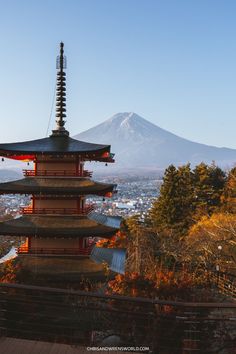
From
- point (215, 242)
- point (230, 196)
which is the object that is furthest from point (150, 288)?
point (230, 196)

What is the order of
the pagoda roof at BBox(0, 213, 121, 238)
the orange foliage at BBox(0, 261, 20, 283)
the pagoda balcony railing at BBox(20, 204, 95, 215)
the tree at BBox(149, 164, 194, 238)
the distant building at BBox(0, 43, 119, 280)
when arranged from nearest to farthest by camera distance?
the orange foliage at BBox(0, 261, 20, 283) → the pagoda roof at BBox(0, 213, 121, 238) → the distant building at BBox(0, 43, 119, 280) → the pagoda balcony railing at BBox(20, 204, 95, 215) → the tree at BBox(149, 164, 194, 238)

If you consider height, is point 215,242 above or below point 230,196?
below

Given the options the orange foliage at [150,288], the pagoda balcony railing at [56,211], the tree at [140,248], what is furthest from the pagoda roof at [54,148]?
the tree at [140,248]

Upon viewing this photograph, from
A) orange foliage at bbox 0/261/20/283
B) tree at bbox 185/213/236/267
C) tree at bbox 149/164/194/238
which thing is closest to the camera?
orange foliage at bbox 0/261/20/283

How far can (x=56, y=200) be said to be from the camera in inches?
541

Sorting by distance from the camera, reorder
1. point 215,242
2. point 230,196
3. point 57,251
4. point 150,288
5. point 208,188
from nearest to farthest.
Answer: point 150,288 < point 57,251 < point 215,242 < point 230,196 < point 208,188

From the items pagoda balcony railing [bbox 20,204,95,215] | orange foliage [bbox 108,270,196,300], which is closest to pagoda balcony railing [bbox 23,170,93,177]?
pagoda balcony railing [bbox 20,204,95,215]

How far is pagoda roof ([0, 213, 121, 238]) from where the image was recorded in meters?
12.9

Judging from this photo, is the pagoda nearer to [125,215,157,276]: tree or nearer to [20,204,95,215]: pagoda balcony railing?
[20,204,95,215]: pagoda balcony railing

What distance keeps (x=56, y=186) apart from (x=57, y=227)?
4.15ft

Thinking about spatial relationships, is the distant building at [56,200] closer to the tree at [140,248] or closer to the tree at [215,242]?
the tree at [140,248]

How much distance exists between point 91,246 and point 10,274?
2920 millimetres

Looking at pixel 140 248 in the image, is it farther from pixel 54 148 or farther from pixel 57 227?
pixel 54 148

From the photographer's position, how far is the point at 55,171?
1385 cm
